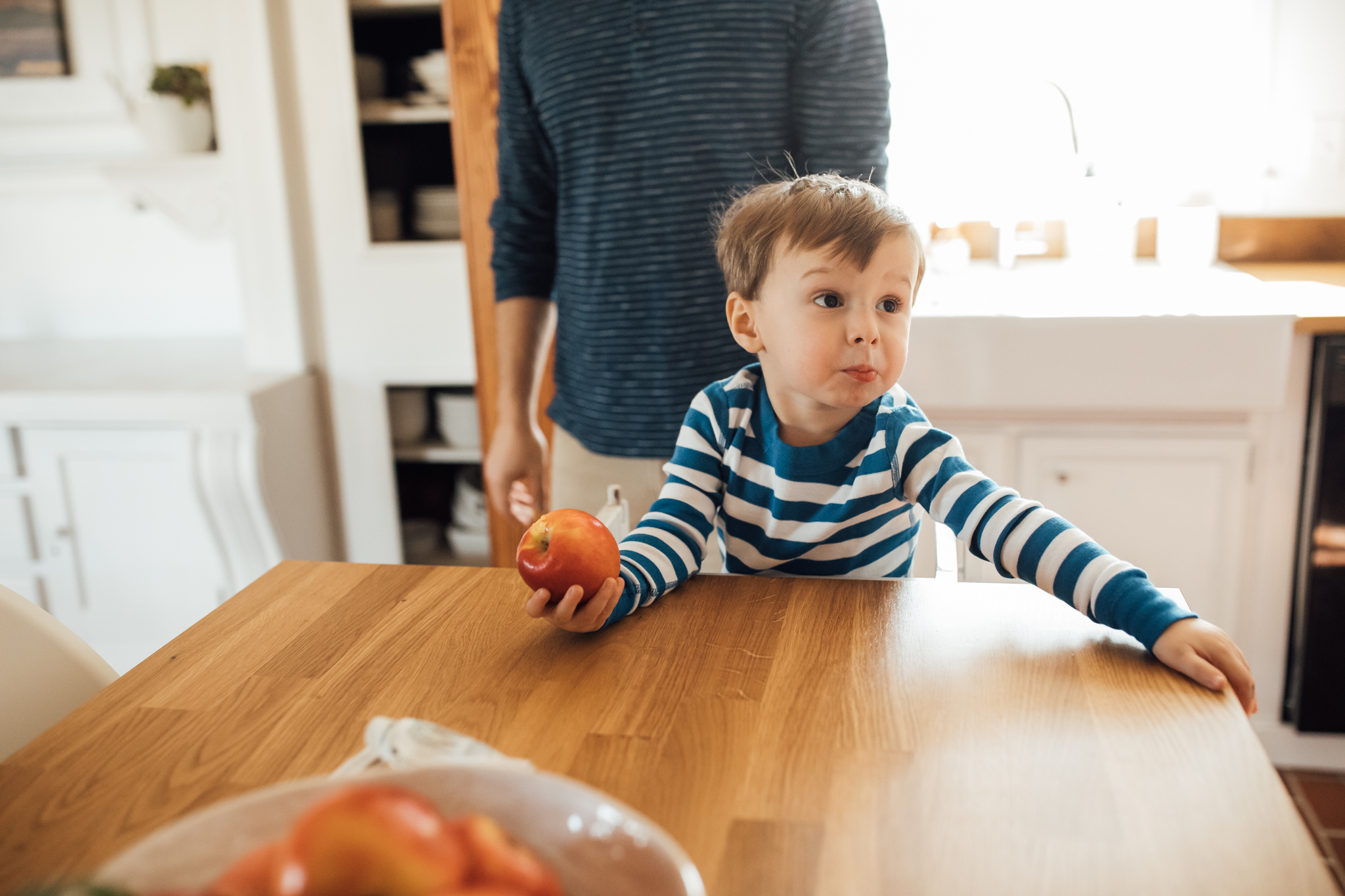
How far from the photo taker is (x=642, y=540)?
0.91m

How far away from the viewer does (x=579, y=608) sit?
766mm

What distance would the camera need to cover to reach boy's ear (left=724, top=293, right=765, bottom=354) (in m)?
1.02

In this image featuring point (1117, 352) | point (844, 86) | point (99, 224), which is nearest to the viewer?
point (844, 86)

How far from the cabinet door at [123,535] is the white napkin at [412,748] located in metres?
1.69

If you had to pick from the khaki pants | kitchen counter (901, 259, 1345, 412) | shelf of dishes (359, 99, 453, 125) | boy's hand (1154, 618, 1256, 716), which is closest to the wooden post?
shelf of dishes (359, 99, 453, 125)

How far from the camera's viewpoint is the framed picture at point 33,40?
2371 millimetres

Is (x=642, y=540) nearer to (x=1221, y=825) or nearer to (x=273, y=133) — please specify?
(x=1221, y=825)

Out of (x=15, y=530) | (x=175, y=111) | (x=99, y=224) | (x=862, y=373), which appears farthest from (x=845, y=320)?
(x=99, y=224)

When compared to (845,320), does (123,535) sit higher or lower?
lower

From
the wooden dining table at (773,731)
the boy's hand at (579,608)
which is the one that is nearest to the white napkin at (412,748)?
the wooden dining table at (773,731)

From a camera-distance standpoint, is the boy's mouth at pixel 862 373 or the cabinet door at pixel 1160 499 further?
the cabinet door at pixel 1160 499

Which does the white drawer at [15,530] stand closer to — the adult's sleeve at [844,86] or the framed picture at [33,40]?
the framed picture at [33,40]

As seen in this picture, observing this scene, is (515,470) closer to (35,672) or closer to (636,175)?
(636,175)

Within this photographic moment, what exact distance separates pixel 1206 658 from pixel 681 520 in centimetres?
47
